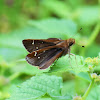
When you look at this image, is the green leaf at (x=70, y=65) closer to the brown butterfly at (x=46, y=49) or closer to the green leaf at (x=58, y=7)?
the brown butterfly at (x=46, y=49)

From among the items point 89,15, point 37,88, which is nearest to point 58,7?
point 89,15

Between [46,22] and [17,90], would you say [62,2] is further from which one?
[17,90]

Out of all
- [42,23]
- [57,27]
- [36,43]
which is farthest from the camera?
[42,23]

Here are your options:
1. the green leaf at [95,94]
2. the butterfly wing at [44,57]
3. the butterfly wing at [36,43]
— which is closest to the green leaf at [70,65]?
the butterfly wing at [44,57]

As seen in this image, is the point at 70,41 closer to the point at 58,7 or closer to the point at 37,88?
the point at 37,88

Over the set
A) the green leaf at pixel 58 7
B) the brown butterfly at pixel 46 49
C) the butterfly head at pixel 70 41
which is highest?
the green leaf at pixel 58 7

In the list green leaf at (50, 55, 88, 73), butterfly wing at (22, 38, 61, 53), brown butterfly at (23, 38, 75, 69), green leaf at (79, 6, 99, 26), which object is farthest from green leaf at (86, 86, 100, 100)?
green leaf at (79, 6, 99, 26)

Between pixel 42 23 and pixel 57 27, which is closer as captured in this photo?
pixel 57 27
